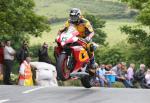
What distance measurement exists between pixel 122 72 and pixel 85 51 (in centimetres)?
1005

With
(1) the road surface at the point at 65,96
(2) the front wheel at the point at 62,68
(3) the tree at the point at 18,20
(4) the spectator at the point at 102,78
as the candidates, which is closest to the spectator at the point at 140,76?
(4) the spectator at the point at 102,78

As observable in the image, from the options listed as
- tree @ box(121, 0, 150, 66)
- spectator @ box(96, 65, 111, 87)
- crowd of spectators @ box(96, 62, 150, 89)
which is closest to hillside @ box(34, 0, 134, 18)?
tree @ box(121, 0, 150, 66)

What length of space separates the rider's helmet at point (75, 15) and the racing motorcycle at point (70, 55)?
0.21 m

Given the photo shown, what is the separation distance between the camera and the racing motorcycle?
14.8 m

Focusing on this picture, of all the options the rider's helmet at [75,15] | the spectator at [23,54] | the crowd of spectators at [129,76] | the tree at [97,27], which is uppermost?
the rider's helmet at [75,15]

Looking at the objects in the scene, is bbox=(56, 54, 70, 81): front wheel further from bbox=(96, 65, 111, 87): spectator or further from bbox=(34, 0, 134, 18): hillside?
bbox=(34, 0, 134, 18): hillside

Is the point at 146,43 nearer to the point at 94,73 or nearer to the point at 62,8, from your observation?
the point at 94,73

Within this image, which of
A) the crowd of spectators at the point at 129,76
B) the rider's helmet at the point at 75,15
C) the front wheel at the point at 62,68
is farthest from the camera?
the crowd of spectators at the point at 129,76

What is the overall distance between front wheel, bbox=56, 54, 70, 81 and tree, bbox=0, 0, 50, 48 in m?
22.3

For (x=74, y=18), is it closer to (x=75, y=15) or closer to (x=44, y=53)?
(x=75, y=15)

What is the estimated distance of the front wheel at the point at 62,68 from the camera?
575 inches

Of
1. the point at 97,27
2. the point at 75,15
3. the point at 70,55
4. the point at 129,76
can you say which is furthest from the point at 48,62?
the point at 97,27

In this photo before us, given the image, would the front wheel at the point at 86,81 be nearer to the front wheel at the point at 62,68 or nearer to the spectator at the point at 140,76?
the front wheel at the point at 62,68

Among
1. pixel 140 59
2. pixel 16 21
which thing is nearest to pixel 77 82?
pixel 16 21
